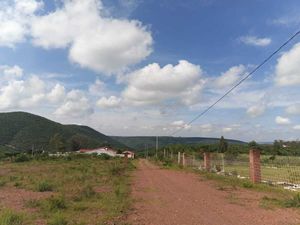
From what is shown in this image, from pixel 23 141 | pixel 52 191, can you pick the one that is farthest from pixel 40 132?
Answer: pixel 52 191

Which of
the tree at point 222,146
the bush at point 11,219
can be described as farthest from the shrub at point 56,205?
the tree at point 222,146

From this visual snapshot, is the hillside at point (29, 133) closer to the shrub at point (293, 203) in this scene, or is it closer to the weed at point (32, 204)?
the weed at point (32, 204)

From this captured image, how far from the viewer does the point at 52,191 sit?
52.7 ft

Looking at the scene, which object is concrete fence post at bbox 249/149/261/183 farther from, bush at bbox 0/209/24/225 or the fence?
bush at bbox 0/209/24/225

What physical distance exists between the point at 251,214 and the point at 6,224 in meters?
6.09

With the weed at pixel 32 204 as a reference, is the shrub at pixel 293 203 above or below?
above

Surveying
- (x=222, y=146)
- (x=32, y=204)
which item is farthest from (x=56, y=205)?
(x=222, y=146)

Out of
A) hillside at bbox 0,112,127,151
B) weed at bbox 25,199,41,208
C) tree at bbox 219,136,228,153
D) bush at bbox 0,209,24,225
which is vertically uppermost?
hillside at bbox 0,112,127,151

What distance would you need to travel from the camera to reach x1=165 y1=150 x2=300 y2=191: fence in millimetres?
19625

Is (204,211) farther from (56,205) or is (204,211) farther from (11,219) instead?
(11,219)

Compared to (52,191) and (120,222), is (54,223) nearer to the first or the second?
(120,222)

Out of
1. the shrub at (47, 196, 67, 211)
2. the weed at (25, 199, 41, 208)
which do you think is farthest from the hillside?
the shrub at (47, 196, 67, 211)

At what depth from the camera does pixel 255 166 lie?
1967cm

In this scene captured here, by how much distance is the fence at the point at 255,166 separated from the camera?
1962cm
